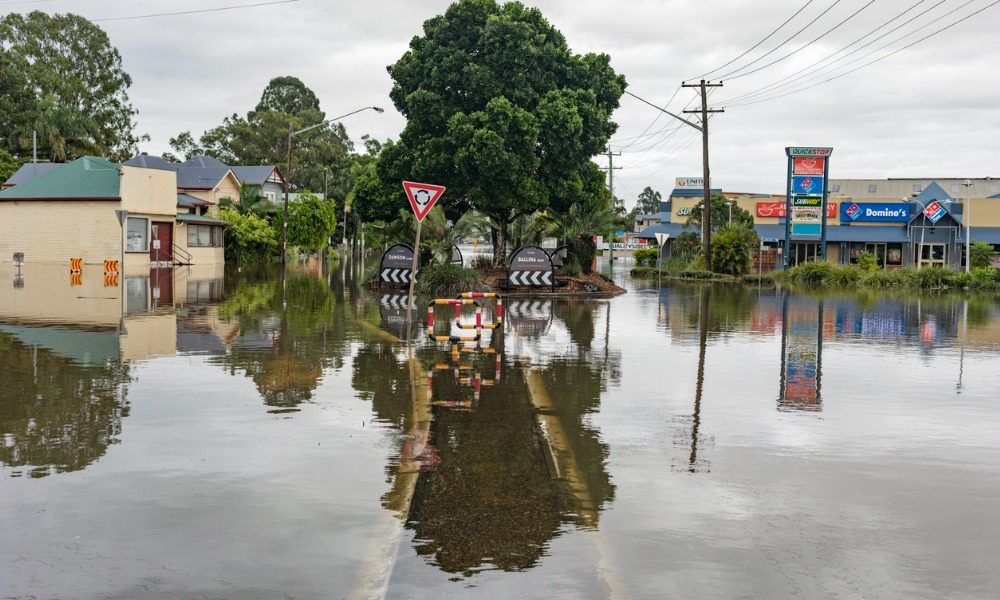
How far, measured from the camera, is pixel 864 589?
5.32 meters

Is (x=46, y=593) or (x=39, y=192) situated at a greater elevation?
(x=39, y=192)

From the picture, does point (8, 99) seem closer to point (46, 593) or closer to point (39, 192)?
point (39, 192)

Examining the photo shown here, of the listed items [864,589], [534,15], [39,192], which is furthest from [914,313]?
[39,192]

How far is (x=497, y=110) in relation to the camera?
32594 mm

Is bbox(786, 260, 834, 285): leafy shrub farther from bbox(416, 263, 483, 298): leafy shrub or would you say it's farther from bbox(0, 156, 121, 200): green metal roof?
bbox(0, 156, 121, 200): green metal roof

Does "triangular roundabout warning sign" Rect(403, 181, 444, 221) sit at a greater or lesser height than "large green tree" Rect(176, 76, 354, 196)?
lesser

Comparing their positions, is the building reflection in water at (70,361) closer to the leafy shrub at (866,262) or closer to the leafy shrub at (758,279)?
the leafy shrub at (758,279)

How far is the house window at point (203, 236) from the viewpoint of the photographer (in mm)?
53281

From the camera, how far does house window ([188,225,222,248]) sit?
53.3 metres

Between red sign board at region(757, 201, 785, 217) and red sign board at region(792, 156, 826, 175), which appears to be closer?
red sign board at region(792, 156, 826, 175)

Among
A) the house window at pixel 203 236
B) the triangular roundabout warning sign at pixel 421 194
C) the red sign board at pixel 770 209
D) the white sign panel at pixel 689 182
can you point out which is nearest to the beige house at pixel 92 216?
the house window at pixel 203 236

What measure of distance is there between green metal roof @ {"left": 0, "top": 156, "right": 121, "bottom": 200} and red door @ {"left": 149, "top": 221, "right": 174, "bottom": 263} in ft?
11.5

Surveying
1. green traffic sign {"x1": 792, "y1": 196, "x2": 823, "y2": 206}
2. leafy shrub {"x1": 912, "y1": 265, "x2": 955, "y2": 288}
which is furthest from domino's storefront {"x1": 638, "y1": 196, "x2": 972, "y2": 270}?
leafy shrub {"x1": 912, "y1": 265, "x2": 955, "y2": 288}

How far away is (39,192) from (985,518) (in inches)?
1953
